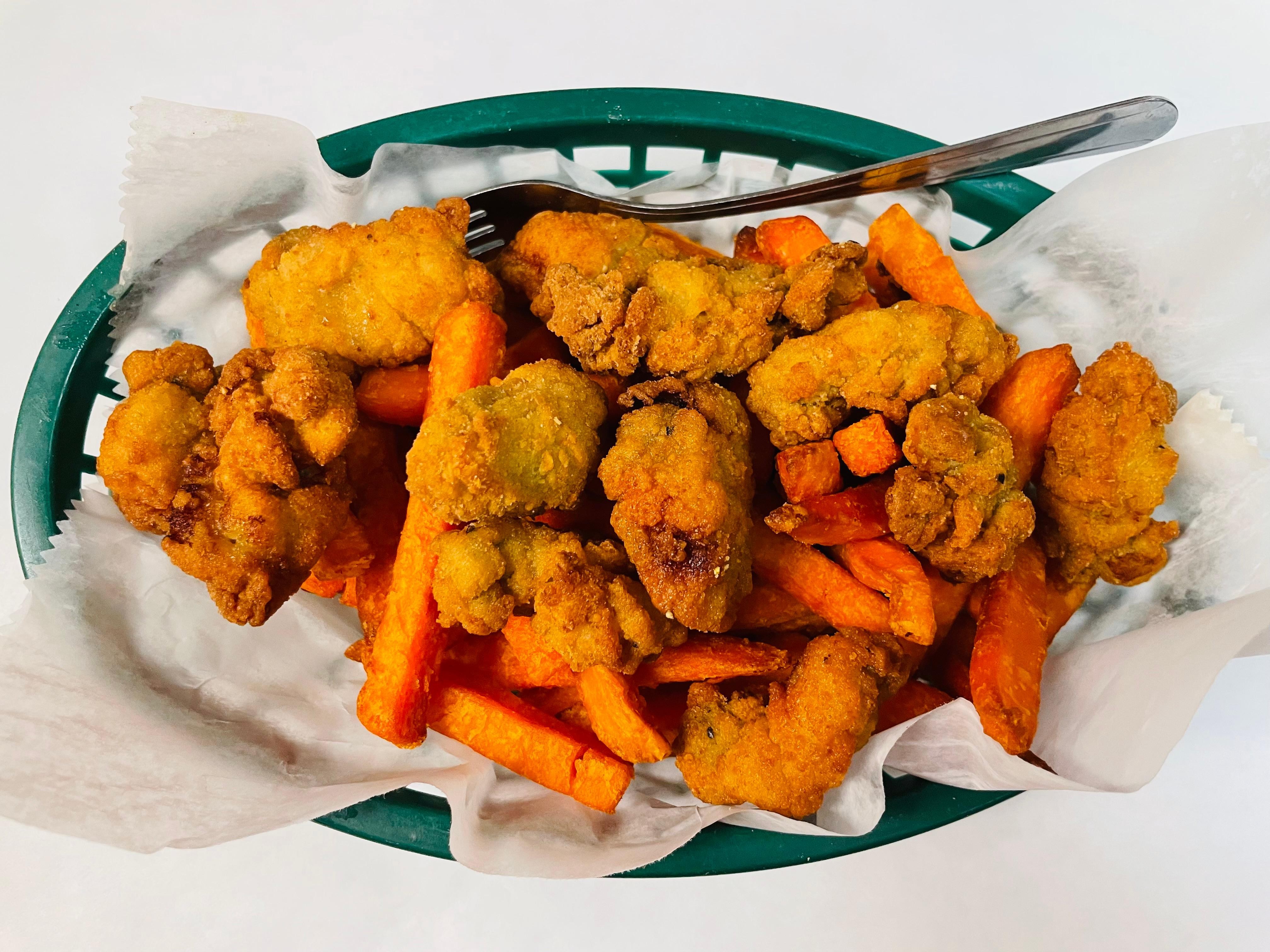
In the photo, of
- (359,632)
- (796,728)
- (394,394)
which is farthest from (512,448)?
(359,632)

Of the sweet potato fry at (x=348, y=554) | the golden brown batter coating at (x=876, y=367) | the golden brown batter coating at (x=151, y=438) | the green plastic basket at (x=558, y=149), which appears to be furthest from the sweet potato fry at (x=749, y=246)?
the golden brown batter coating at (x=151, y=438)

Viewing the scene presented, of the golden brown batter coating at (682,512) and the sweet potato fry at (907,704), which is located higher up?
the golden brown batter coating at (682,512)

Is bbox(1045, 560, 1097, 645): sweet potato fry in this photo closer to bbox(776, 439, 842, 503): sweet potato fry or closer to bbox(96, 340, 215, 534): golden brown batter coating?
bbox(776, 439, 842, 503): sweet potato fry

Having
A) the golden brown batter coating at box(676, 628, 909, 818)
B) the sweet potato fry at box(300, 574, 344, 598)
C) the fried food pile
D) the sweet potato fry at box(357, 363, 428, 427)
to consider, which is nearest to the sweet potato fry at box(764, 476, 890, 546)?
the fried food pile

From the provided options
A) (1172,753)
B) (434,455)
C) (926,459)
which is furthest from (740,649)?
(1172,753)

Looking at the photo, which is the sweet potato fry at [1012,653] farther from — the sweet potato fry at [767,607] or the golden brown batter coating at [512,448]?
the golden brown batter coating at [512,448]

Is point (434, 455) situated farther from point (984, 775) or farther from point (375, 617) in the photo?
point (984, 775)
